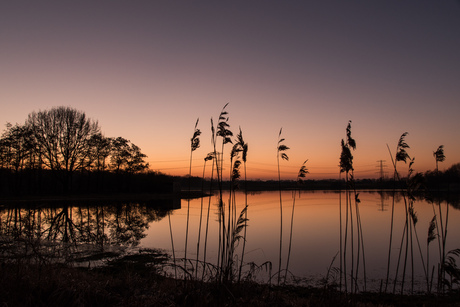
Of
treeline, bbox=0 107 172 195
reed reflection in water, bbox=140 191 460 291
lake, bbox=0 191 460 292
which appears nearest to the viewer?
lake, bbox=0 191 460 292

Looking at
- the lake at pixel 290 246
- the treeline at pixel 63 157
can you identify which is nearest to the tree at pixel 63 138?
the treeline at pixel 63 157

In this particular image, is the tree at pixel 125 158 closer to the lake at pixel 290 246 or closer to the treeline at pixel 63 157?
the treeline at pixel 63 157

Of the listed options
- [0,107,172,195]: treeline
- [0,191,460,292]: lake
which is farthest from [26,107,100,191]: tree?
[0,191,460,292]: lake

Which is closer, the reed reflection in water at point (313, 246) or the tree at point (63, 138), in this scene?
the reed reflection in water at point (313, 246)

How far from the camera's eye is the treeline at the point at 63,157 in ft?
143

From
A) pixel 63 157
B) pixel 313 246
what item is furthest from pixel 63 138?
pixel 313 246

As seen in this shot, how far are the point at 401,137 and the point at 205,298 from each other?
16.0ft

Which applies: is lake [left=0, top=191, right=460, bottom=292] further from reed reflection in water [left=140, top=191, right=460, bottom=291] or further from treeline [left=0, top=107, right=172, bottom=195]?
treeline [left=0, top=107, right=172, bottom=195]

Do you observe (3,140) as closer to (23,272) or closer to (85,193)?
(85,193)

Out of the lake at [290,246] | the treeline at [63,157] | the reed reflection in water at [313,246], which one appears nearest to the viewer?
the lake at [290,246]

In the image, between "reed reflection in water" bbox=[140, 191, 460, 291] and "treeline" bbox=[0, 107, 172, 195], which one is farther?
"treeline" bbox=[0, 107, 172, 195]

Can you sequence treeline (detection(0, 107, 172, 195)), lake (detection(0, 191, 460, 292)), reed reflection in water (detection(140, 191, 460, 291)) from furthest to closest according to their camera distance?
1. treeline (detection(0, 107, 172, 195))
2. reed reflection in water (detection(140, 191, 460, 291))
3. lake (detection(0, 191, 460, 292))

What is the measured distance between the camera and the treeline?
43.6 m

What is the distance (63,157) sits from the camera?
44.7 m
